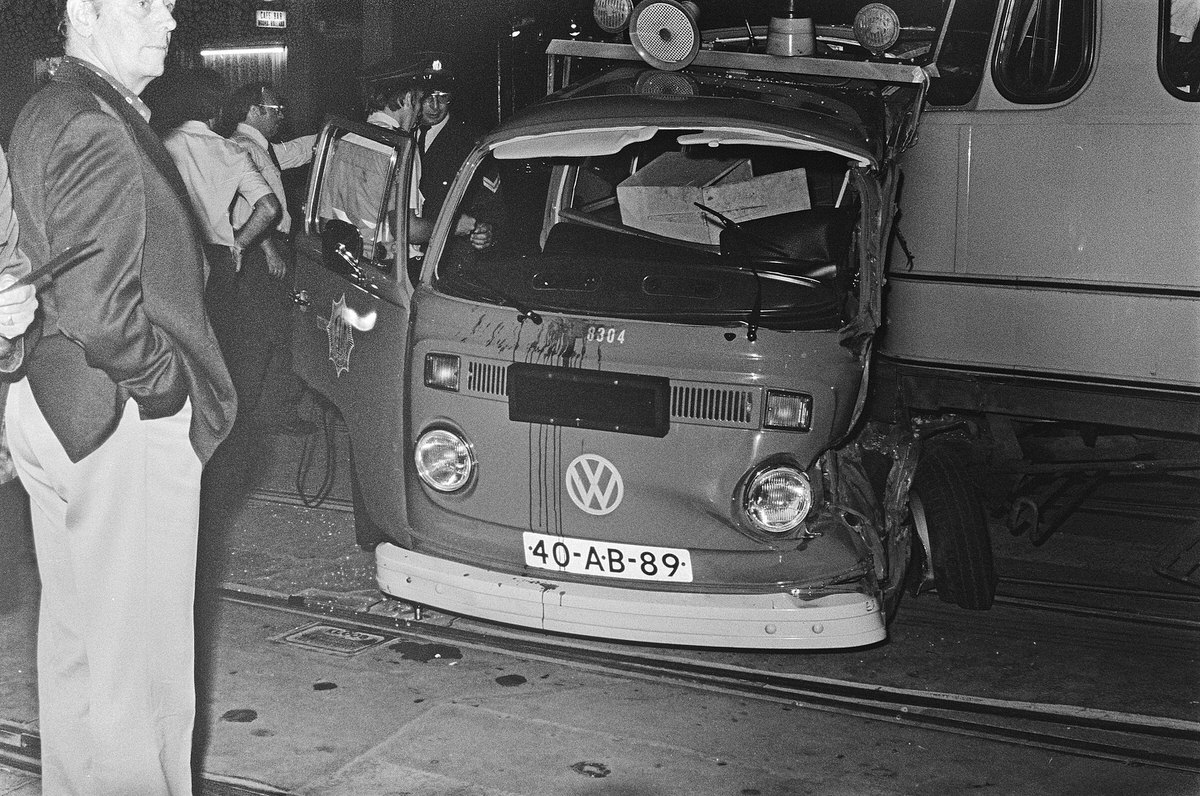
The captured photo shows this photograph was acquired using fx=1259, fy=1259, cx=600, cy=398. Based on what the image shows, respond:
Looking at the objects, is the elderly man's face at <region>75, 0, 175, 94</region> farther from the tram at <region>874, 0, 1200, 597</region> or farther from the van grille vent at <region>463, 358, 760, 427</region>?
the tram at <region>874, 0, 1200, 597</region>

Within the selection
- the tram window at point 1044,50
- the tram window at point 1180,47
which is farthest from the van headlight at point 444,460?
the tram window at point 1180,47

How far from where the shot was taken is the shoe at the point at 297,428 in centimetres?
732

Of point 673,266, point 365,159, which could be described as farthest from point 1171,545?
point 365,159

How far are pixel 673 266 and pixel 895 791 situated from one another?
6.44ft

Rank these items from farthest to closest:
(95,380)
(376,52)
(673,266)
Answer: (376,52)
(673,266)
(95,380)

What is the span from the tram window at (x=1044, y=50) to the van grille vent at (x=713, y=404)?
95.4 inches

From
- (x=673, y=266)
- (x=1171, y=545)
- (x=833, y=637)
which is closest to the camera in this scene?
(x=833, y=637)

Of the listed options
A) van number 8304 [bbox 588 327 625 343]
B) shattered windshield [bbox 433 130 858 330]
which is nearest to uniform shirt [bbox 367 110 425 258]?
shattered windshield [bbox 433 130 858 330]

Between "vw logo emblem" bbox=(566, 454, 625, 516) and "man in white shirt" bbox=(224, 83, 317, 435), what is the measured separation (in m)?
1.13

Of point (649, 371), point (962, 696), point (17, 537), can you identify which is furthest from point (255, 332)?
point (962, 696)

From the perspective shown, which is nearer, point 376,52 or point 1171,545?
point 1171,545

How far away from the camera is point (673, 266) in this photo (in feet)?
15.2

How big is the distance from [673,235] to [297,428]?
326cm

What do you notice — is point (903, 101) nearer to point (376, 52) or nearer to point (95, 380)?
point (376, 52)
